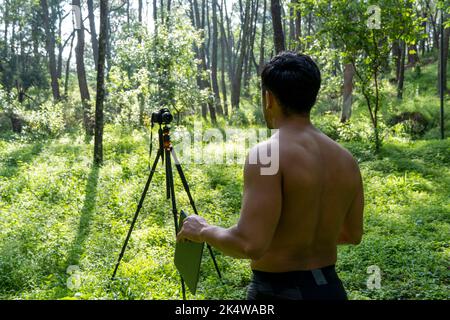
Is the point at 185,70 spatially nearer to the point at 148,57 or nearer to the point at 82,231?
the point at 148,57

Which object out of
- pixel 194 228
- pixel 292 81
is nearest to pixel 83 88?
pixel 194 228

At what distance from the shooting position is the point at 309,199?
188 centimetres

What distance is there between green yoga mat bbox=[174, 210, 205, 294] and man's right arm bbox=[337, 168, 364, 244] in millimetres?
724

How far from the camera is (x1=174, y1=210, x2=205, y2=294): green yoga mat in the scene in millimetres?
2494

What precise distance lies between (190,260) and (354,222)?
35.9 inches

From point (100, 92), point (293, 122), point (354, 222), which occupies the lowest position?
point (354, 222)

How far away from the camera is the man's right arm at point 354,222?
2166 millimetres

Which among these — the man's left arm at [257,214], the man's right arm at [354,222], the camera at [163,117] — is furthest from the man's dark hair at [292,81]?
the camera at [163,117]

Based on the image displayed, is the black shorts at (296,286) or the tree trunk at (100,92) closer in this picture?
the black shorts at (296,286)

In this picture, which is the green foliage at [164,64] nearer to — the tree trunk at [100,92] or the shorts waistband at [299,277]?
the tree trunk at [100,92]

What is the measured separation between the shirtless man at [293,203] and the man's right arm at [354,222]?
0.38 feet

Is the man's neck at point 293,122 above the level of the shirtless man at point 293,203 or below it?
above

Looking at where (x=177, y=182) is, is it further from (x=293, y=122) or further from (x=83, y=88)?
(x=83, y=88)
